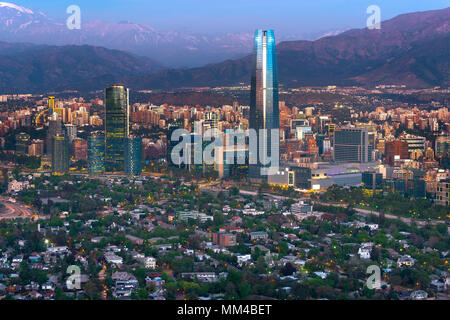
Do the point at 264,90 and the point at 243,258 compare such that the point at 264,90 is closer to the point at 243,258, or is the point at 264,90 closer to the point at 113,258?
the point at 243,258

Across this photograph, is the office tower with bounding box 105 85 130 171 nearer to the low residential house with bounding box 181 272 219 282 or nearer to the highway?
the highway

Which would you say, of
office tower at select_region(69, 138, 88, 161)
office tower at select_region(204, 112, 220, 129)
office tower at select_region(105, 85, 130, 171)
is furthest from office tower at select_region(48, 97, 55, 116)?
office tower at select_region(204, 112, 220, 129)

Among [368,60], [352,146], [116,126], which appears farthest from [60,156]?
[368,60]

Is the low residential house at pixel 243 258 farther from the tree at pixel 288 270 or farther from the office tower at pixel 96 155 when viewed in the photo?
the office tower at pixel 96 155

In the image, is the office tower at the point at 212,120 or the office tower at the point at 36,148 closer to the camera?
the office tower at the point at 36,148

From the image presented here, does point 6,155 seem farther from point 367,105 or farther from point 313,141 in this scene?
point 367,105

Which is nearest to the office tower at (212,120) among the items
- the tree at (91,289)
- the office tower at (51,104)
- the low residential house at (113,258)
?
the office tower at (51,104)
